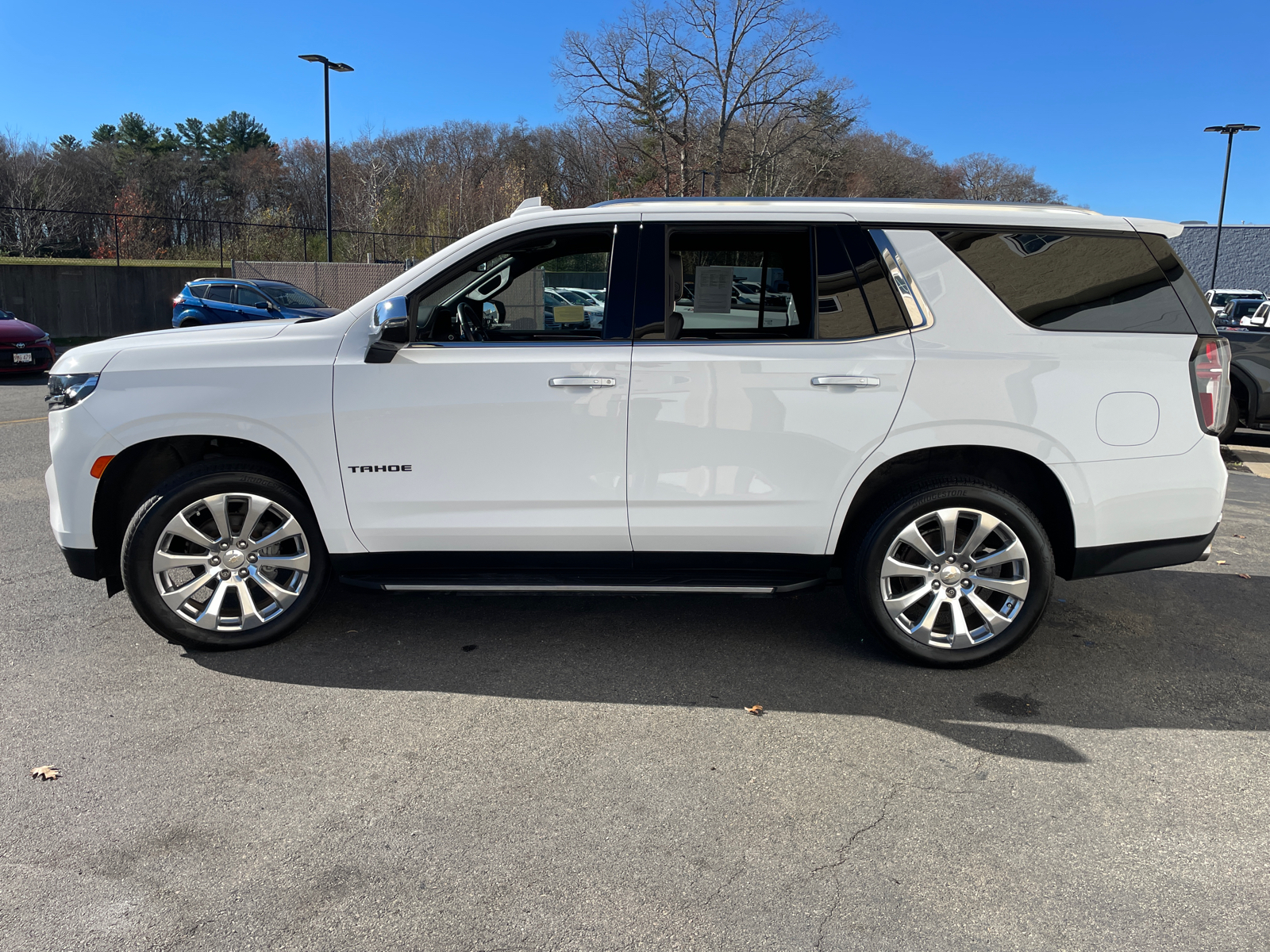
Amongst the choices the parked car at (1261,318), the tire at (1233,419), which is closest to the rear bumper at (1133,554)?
the tire at (1233,419)

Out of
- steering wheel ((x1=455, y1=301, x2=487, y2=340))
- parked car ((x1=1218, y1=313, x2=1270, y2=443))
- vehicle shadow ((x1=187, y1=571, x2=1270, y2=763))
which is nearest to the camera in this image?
vehicle shadow ((x1=187, y1=571, x2=1270, y2=763))

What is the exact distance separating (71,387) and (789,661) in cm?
343

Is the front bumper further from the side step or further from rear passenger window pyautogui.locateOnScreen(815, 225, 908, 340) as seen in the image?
rear passenger window pyautogui.locateOnScreen(815, 225, 908, 340)

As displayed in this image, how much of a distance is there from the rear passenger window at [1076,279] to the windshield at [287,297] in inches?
795

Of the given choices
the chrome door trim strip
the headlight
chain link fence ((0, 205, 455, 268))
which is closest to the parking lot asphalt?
the chrome door trim strip

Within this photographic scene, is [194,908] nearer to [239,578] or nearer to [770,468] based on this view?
[239,578]

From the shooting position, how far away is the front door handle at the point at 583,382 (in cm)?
391

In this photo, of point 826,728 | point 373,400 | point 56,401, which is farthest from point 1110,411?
point 56,401

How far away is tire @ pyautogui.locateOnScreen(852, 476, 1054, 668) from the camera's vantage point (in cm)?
400

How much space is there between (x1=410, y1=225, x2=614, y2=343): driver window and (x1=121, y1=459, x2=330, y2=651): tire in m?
1.03

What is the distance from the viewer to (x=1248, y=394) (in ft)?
36.6

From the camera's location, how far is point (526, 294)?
4293 millimetres

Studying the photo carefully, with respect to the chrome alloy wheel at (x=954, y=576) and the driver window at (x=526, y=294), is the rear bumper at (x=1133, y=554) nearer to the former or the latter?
the chrome alloy wheel at (x=954, y=576)

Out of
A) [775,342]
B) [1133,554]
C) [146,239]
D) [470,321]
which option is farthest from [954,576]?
[146,239]
